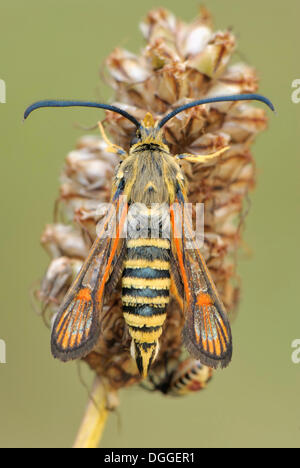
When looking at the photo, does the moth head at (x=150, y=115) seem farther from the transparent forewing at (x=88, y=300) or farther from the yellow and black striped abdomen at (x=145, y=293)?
the yellow and black striped abdomen at (x=145, y=293)

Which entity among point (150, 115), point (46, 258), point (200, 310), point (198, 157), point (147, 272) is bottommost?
point (200, 310)

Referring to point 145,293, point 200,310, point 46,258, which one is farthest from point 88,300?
point 46,258

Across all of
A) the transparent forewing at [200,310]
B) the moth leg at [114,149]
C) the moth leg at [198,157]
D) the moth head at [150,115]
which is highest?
the moth head at [150,115]

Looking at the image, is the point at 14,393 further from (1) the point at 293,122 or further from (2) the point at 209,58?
(2) the point at 209,58

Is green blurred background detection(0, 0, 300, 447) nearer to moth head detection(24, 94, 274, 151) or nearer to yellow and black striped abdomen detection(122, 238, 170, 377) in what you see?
moth head detection(24, 94, 274, 151)

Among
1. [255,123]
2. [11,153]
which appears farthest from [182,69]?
[11,153]

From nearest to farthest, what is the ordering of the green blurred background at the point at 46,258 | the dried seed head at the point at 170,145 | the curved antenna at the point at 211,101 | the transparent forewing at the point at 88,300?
the transparent forewing at the point at 88,300 → the curved antenna at the point at 211,101 → the dried seed head at the point at 170,145 → the green blurred background at the point at 46,258

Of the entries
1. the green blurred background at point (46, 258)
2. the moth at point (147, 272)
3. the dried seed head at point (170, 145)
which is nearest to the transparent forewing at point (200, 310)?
the moth at point (147, 272)

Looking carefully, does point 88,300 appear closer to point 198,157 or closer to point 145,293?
point 145,293
